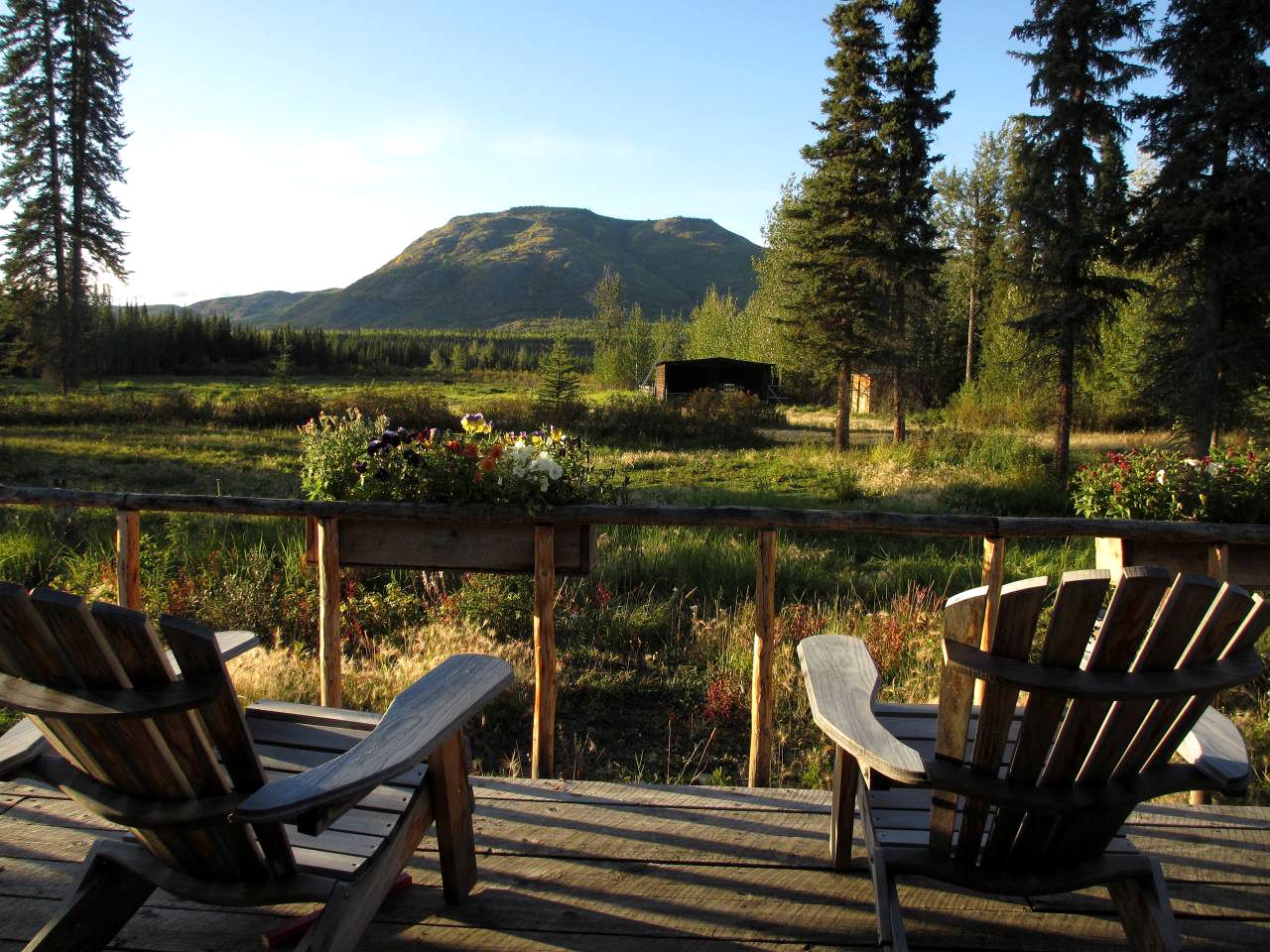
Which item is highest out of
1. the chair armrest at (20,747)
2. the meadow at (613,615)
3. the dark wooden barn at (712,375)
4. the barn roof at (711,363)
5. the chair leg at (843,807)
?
the barn roof at (711,363)

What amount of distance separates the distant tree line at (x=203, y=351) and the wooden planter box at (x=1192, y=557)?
3488 centimetres

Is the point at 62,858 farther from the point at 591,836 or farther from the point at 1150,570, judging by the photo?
the point at 1150,570

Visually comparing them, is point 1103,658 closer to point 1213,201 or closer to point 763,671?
point 763,671

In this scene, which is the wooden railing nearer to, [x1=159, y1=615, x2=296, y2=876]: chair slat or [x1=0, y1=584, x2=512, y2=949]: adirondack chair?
[x1=0, y1=584, x2=512, y2=949]: adirondack chair

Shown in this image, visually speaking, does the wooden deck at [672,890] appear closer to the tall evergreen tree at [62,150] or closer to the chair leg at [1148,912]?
the chair leg at [1148,912]

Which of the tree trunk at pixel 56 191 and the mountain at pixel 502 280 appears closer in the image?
the tree trunk at pixel 56 191

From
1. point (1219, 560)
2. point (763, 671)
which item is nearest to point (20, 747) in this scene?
point (763, 671)

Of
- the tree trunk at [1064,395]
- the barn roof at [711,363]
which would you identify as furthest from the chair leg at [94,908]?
the barn roof at [711,363]

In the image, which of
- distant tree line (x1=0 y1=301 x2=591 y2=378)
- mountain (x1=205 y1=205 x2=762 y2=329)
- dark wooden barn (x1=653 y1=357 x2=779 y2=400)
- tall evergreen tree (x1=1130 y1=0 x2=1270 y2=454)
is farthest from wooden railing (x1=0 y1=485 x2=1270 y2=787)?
mountain (x1=205 y1=205 x2=762 y2=329)

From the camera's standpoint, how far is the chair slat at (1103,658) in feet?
4.68

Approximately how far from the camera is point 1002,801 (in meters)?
1.60

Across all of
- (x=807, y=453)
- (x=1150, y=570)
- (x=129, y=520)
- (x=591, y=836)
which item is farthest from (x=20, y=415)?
(x=1150, y=570)

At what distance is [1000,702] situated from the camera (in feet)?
5.11

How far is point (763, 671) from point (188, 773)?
1898mm
